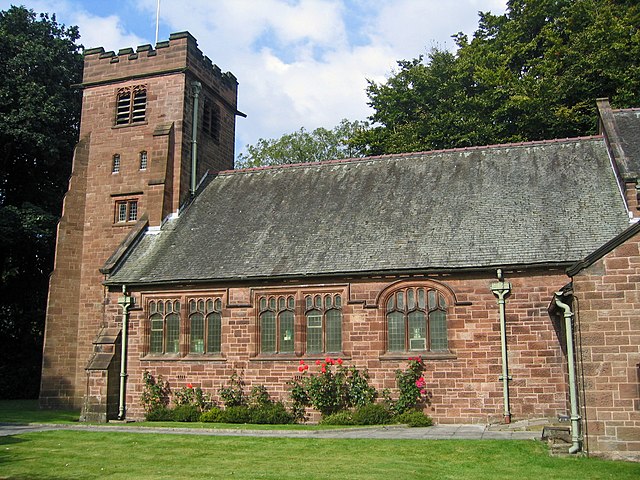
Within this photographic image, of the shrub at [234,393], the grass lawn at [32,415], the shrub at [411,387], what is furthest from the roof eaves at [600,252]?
the grass lawn at [32,415]

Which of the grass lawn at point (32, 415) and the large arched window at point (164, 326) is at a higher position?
the large arched window at point (164, 326)

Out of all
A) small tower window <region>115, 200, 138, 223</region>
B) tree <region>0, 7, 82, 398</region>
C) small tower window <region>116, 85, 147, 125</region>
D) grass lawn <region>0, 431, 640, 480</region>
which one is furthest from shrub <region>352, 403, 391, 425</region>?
tree <region>0, 7, 82, 398</region>

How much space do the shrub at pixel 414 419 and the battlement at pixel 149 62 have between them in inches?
677

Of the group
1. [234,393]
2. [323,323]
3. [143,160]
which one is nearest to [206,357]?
[234,393]

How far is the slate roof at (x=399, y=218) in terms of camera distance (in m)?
20.6

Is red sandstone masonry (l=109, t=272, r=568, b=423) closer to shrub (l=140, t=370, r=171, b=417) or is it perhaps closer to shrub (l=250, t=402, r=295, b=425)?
shrub (l=250, t=402, r=295, b=425)

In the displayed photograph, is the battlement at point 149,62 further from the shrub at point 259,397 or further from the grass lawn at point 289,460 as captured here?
the grass lawn at point 289,460

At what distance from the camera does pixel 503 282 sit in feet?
65.0

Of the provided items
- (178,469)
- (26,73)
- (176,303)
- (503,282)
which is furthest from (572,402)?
(26,73)

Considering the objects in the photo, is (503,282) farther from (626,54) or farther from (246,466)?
(626,54)

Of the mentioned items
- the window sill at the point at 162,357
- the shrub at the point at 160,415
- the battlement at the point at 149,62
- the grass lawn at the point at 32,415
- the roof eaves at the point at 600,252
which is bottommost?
the grass lawn at the point at 32,415

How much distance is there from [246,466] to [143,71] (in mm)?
20858

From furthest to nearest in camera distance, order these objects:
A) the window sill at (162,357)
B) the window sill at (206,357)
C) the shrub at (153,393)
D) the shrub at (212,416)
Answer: the window sill at (162,357) < the shrub at (153,393) < the window sill at (206,357) < the shrub at (212,416)

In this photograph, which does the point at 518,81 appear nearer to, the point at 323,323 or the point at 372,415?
the point at 323,323
